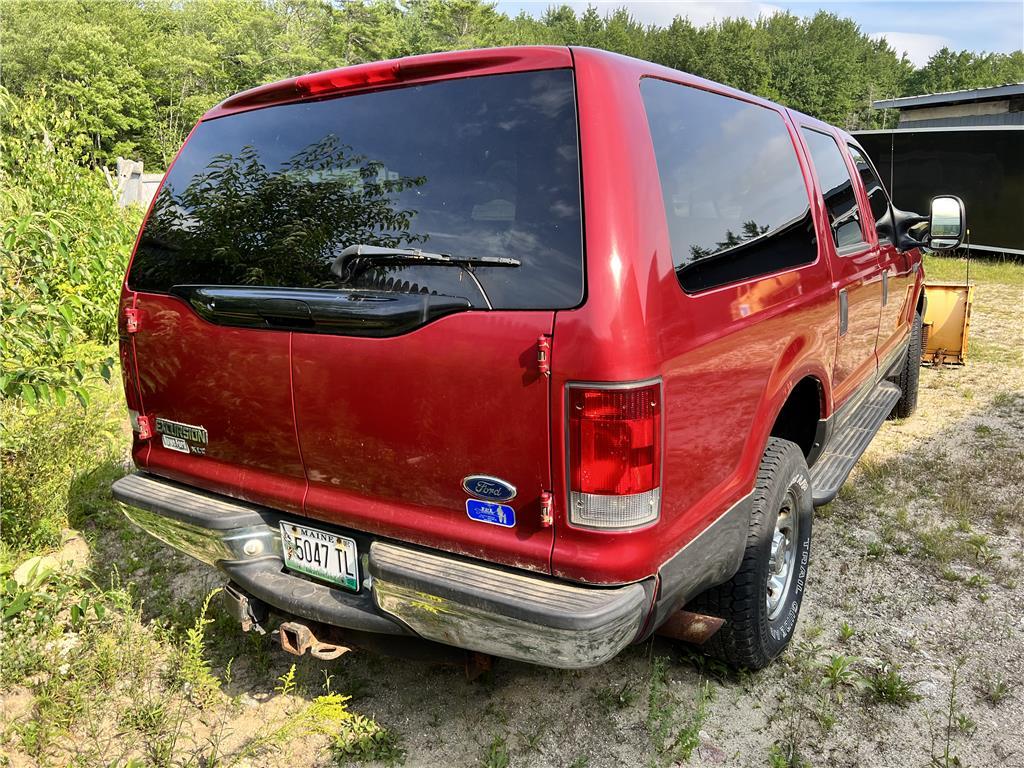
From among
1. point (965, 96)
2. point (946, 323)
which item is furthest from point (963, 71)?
point (946, 323)

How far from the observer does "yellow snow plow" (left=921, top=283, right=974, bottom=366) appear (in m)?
6.92

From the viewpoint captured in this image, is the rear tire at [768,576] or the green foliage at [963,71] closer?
the rear tire at [768,576]

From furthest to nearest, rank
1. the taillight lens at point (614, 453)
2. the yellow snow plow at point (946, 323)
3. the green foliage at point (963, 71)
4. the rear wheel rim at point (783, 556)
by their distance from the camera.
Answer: the green foliage at point (963, 71) → the yellow snow plow at point (946, 323) → the rear wheel rim at point (783, 556) → the taillight lens at point (614, 453)

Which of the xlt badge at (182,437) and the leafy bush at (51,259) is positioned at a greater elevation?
the leafy bush at (51,259)

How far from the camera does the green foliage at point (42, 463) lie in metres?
3.79

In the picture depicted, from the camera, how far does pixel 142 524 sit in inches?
107

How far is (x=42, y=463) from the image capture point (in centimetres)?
405

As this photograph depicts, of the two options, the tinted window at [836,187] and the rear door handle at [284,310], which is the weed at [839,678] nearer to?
the tinted window at [836,187]

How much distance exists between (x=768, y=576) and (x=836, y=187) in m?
2.04

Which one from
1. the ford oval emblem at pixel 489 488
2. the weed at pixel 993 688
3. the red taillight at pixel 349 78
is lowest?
the weed at pixel 993 688

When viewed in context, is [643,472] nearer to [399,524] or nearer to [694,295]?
[694,295]

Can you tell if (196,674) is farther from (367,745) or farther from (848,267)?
(848,267)

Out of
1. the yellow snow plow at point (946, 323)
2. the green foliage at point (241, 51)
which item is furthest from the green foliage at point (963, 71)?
the yellow snow plow at point (946, 323)

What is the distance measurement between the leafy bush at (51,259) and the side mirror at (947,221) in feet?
14.9
